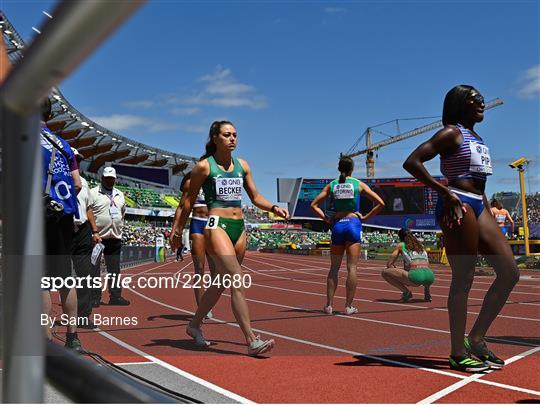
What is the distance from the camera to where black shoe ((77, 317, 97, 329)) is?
5.36 metres

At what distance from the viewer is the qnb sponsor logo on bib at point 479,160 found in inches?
140

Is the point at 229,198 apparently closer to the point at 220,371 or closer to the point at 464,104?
the point at 220,371

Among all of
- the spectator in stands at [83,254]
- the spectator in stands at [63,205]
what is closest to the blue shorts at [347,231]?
the spectator in stands at [83,254]

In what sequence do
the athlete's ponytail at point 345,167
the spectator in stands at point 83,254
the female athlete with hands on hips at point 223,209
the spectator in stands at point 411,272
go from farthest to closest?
the spectator in stands at point 411,272, the athlete's ponytail at point 345,167, the spectator in stands at point 83,254, the female athlete with hands on hips at point 223,209

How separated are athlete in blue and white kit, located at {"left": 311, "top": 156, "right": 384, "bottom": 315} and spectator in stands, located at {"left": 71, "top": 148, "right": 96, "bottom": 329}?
2556 mm

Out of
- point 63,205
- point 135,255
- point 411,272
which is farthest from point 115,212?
point 135,255

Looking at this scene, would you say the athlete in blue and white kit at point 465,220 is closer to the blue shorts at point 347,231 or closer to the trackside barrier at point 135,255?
the blue shorts at point 347,231

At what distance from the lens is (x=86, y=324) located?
5395 millimetres

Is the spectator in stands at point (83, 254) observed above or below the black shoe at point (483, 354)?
above

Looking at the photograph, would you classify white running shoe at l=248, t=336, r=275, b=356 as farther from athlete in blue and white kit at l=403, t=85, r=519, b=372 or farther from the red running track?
athlete in blue and white kit at l=403, t=85, r=519, b=372

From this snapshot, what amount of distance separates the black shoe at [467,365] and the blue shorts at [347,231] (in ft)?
9.70

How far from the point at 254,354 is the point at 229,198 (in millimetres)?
1206

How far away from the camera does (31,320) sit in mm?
680

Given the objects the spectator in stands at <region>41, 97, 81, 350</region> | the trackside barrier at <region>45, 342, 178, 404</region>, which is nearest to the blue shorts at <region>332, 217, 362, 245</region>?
the spectator in stands at <region>41, 97, 81, 350</region>
